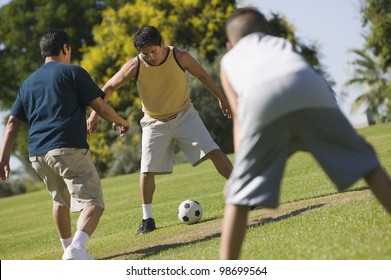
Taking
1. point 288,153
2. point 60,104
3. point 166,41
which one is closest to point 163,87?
point 60,104

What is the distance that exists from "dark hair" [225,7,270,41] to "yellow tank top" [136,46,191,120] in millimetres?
3696

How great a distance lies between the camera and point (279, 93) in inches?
183

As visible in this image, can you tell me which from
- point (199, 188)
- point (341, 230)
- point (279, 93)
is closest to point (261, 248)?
point (341, 230)

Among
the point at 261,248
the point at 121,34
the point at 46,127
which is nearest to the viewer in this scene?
the point at 261,248

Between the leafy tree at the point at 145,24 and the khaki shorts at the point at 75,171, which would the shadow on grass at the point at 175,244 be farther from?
the leafy tree at the point at 145,24

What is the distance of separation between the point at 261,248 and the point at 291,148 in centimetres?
155

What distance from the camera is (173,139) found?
925 cm

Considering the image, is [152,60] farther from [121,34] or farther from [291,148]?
[121,34]

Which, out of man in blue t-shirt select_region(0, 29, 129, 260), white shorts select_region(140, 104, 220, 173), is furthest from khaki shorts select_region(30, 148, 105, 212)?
white shorts select_region(140, 104, 220, 173)

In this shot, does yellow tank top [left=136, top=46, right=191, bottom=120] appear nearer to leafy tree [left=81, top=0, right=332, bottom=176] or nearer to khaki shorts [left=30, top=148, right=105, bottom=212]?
khaki shorts [left=30, top=148, right=105, bottom=212]

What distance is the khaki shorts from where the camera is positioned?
6.95m

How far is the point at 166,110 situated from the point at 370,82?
148ft
